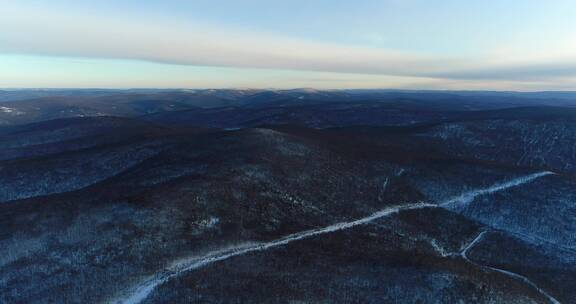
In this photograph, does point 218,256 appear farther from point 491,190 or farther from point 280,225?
point 491,190

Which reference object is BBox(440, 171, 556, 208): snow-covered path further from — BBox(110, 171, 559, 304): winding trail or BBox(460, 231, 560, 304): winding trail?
BBox(460, 231, 560, 304): winding trail

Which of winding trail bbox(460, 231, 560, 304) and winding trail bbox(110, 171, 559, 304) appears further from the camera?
winding trail bbox(460, 231, 560, 304)

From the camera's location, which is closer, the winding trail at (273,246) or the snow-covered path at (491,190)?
the winding trail at (273,246)

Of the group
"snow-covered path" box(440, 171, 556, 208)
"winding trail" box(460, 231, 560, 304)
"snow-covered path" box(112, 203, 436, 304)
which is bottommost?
"winding trail" box(460, 231, 560, 304)

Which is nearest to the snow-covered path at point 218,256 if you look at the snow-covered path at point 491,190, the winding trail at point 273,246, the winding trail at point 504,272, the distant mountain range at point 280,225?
the winding trail at point 273,246

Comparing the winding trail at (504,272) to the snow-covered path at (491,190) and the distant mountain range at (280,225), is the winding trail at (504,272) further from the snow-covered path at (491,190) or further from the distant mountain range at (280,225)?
the snow-covered path at (491,190)

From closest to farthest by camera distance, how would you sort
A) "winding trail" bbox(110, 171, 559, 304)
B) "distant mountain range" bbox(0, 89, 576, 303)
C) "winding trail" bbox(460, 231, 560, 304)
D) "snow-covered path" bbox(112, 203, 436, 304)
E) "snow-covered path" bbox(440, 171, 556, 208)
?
"snow-covered path" bbox(112, 203, 436, 304)
"winding trail" bbox(110, 171, 559, 304)
"distant mountain range" bbox(0, 89, 576, 303)
"winding trail" bbox(460, 231, 560, 304)
"snow-covered path" bbox(440, 171, 556, 208)

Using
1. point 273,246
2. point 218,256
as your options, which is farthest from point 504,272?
point 218,256

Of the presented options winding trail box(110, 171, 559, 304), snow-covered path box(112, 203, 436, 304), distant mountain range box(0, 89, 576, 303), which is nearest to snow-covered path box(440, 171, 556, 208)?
winding trail box(110, 171, 559, 304)

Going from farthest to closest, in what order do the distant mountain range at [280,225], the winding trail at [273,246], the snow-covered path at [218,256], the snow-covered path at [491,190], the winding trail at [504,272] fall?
the snow-covered path at [491,190] → the winding trail at [504,272] → the distant mountain range at [280,225] → the winding trail at [273,246] → the snow-covered path at [218,256]

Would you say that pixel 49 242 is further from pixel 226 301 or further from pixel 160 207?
pixel 226 301

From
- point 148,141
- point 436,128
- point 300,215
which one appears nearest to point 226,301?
point 300,215
